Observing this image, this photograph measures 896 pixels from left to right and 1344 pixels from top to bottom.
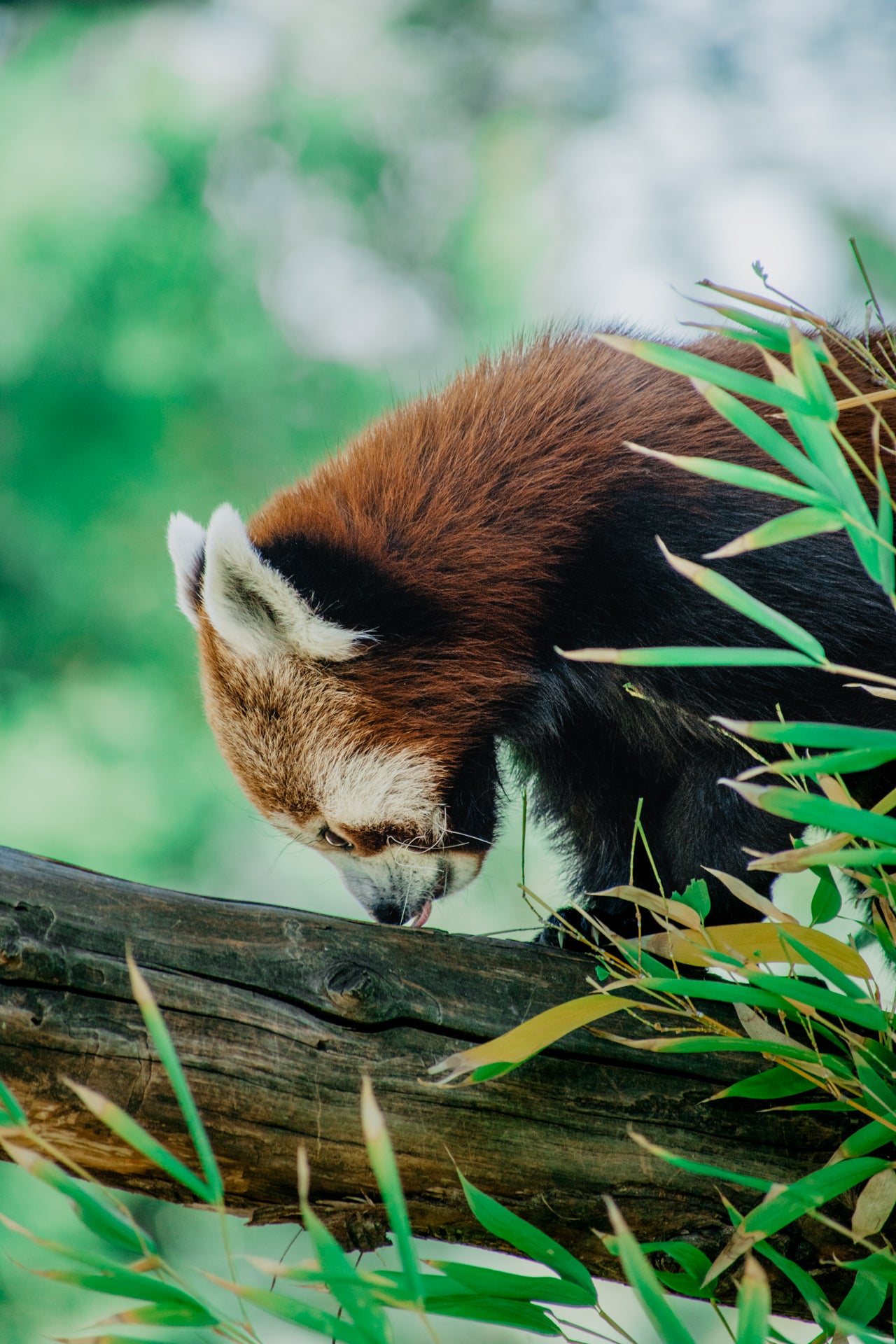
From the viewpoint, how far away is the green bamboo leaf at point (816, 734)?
33.6 inches

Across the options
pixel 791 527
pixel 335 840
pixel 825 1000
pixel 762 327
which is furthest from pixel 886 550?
pixel 335 840

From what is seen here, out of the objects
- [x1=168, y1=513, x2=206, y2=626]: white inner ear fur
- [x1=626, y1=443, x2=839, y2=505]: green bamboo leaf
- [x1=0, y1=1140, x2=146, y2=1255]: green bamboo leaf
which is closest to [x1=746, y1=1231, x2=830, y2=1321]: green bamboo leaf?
[x1=0, y1=1140, x2=146, y2=1255]: green bamboo leaf

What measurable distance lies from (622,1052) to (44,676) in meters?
2.72

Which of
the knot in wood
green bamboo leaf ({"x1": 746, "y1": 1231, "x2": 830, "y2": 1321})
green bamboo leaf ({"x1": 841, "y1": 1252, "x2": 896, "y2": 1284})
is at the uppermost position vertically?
the knot in wood

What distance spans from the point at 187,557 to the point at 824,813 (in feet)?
3.80

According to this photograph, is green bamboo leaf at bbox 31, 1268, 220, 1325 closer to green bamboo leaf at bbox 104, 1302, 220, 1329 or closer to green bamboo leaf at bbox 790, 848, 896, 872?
green bamboo leaf at bbox 104, 1302, 220, 1329

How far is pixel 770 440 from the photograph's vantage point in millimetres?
901

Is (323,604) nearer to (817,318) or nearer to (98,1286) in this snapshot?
(817,318)

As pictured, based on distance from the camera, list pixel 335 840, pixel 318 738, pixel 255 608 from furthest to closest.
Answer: pixel 335 840 → pixel 318 738 → pixel 255 608

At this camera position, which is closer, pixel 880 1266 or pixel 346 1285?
pixel 346 1285

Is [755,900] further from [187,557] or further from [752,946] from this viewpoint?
[187,557]

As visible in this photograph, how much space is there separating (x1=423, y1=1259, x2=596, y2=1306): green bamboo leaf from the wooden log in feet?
0.54

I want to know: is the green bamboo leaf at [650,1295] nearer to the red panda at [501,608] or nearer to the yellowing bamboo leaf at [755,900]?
the yellowing bamboo leaf at [755,900]

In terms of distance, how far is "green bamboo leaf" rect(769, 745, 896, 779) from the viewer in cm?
88
